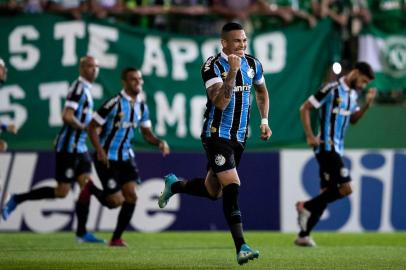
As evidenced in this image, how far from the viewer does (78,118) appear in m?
14.2

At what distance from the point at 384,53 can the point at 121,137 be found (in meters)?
6.77

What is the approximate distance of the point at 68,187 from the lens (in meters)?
14.3

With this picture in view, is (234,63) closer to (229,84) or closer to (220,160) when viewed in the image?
(229,84)

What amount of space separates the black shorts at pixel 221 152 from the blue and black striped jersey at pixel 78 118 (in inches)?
179

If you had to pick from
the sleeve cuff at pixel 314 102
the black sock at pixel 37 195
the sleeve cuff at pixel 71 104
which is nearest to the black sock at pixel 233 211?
the sleeve cuff at pixel 314 102

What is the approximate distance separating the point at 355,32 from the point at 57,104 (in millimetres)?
5464

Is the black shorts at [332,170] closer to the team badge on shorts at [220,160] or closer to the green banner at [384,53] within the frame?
the team badge on shorts at [220,160]

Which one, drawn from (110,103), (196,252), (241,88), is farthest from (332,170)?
(241,88)

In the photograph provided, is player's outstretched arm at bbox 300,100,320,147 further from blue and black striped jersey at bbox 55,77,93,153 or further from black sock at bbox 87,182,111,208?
blue and black striped jersey at bbox 55,77,93,153

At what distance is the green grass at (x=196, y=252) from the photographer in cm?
970

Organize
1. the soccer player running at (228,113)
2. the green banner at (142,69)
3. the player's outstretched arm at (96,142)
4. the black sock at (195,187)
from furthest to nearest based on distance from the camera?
the green banner at (142,69)
the player's outstretched arm at (96,142)
the black sock at (195,187)
the soccer player running at (228,113)

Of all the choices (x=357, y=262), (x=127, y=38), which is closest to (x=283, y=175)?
(x=127, y=38)

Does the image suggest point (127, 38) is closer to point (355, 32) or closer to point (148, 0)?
point (148, 0)

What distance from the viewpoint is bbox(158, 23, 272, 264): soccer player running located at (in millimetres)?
9461
